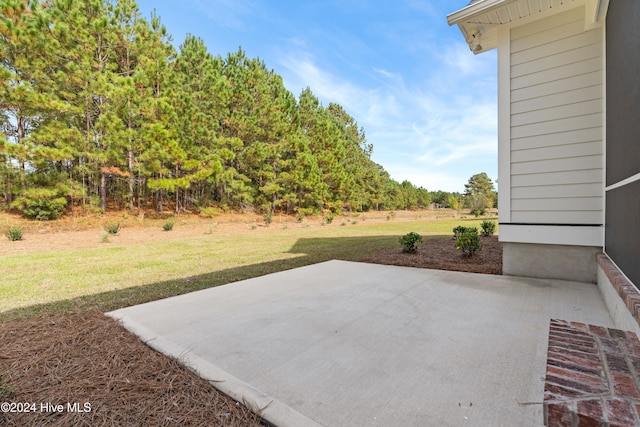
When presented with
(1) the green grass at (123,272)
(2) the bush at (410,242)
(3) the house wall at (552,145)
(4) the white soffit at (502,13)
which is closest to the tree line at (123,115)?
(1) the green grass at (123,272)

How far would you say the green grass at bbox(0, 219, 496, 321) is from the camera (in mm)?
3191

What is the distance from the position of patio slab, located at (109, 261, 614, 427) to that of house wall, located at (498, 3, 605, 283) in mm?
424

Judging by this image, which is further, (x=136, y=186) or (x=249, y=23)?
(x=136, y=186)

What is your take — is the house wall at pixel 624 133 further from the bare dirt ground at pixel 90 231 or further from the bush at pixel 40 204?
the bush at pixel 40 204

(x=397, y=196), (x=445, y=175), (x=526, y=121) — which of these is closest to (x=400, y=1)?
(x=526, y=121)

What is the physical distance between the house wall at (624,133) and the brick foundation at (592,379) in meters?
0.39

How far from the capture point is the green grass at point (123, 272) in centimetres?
319

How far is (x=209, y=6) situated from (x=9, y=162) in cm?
931

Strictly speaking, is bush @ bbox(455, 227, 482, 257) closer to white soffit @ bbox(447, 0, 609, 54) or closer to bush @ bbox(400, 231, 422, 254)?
bush @ bbox(400, 231, 422, 254)

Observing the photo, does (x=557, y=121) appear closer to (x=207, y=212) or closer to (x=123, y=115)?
(x=123, y=115)

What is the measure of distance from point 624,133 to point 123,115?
14.2 meters

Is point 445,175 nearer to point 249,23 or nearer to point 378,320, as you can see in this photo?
point 249,23

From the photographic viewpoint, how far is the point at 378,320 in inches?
89.6

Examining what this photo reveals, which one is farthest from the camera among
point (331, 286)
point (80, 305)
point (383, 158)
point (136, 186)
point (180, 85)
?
point (383, 158)
